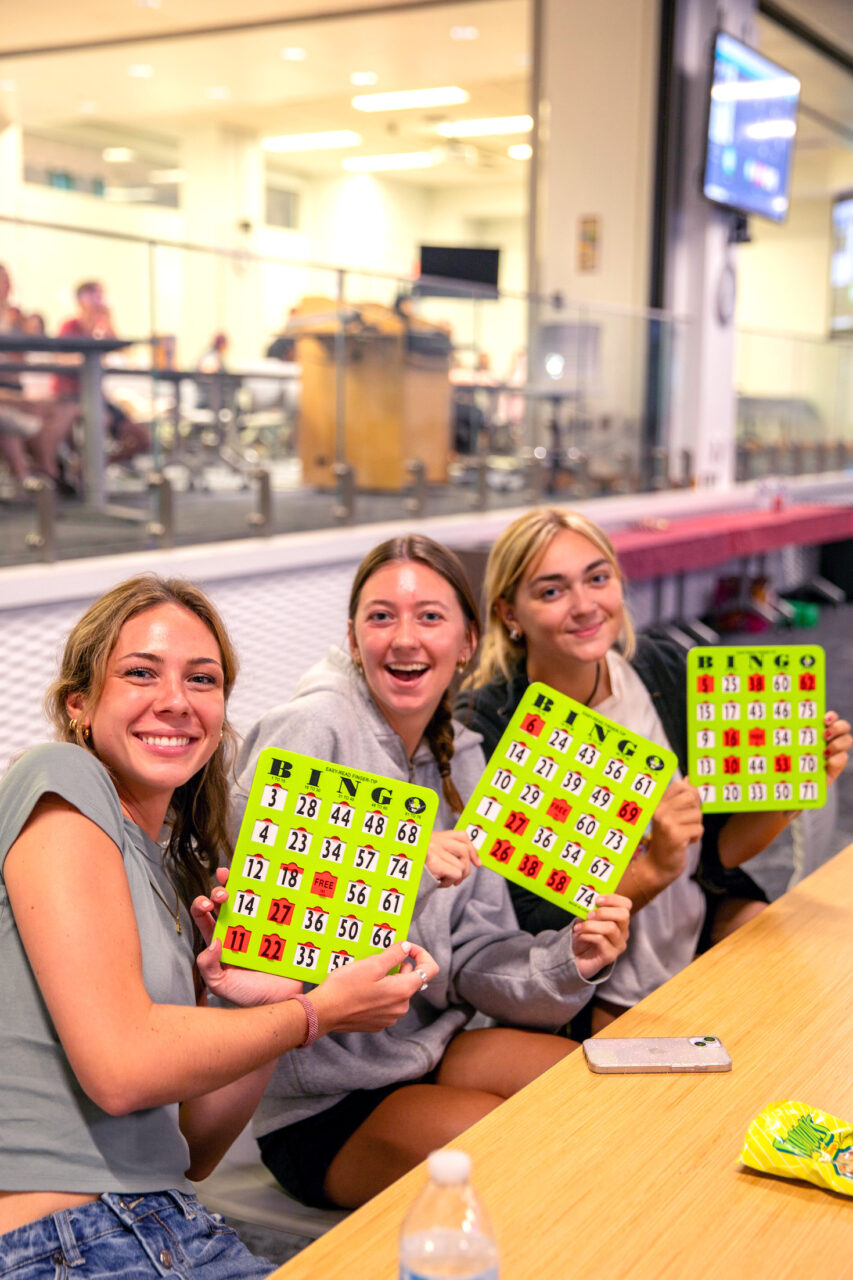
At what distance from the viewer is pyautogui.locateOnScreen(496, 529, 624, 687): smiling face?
82.5 inches

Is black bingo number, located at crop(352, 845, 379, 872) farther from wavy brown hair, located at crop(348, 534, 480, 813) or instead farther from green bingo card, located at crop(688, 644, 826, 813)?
green bingo card, located at crop(688, 644, 826, 813)

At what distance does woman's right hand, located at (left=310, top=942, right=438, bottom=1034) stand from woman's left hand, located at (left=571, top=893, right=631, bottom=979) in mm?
302

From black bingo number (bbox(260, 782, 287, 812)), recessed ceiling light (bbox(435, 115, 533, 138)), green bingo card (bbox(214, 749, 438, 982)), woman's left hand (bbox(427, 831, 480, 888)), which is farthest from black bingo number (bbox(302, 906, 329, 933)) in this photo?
recessed ceiling light (bbox(435, 115, 533, 138))

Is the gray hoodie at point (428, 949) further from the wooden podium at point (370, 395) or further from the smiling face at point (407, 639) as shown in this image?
the wooden podium at point (370, 395)

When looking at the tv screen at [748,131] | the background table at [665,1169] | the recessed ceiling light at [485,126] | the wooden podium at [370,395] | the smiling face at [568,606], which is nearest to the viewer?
the background table at [665,1169]

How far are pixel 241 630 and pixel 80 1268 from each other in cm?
317

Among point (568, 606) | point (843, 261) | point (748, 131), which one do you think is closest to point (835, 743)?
point (568, 606)

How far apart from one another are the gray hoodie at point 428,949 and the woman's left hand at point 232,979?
30cm

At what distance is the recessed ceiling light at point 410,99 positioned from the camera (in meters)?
11.3

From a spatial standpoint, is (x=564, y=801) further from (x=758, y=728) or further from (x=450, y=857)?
(x=758, y=728)

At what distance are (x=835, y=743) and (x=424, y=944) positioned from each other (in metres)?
0.71

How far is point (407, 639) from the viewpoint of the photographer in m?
1.75

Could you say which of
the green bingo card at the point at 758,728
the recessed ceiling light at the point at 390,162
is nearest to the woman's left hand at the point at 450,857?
the green bingo card at the point at 758,728

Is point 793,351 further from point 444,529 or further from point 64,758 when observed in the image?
point 64,758
